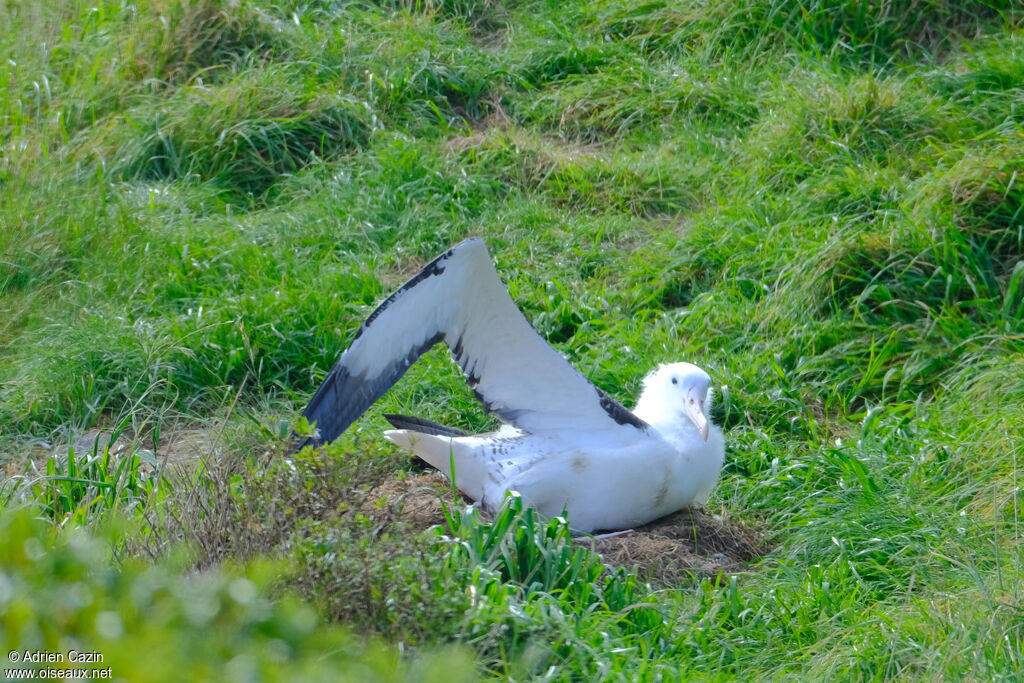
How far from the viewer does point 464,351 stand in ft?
15.7

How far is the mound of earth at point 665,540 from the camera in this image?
14.4 feet

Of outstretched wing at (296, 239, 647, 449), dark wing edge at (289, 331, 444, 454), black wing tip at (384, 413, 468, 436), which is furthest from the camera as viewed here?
black wing tip at (384, 413, 468, 436)

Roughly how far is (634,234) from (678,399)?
2539mm

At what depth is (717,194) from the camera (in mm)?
7277

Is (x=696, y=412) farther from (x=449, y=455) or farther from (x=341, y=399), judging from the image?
(x=341, y=399)

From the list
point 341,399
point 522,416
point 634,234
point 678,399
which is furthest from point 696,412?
point 634,234

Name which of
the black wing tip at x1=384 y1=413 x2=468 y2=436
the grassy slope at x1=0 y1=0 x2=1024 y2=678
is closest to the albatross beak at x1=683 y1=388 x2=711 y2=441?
the grassy slope at x1=0 y1=0 x2=1024 y2=678

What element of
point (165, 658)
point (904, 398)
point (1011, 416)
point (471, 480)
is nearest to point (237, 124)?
point (471, 480)

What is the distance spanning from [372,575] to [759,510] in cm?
219

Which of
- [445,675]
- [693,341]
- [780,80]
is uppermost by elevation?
[445,675]

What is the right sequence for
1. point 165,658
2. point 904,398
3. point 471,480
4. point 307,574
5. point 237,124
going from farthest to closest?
point 237,124 < point 904,398 < point 471,480 < point 307,574 < point 165,658

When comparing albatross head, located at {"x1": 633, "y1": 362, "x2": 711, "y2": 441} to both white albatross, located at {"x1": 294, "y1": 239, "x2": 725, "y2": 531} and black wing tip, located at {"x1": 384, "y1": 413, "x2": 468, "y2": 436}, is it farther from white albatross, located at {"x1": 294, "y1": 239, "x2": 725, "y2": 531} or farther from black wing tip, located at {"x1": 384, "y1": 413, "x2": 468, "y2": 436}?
black wing tip, located at {"x1": 384, "y1": 413, "x2": 468, "y2": 436}

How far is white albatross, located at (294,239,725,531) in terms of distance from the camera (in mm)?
4555

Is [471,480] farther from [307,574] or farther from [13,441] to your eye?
[13,441]
